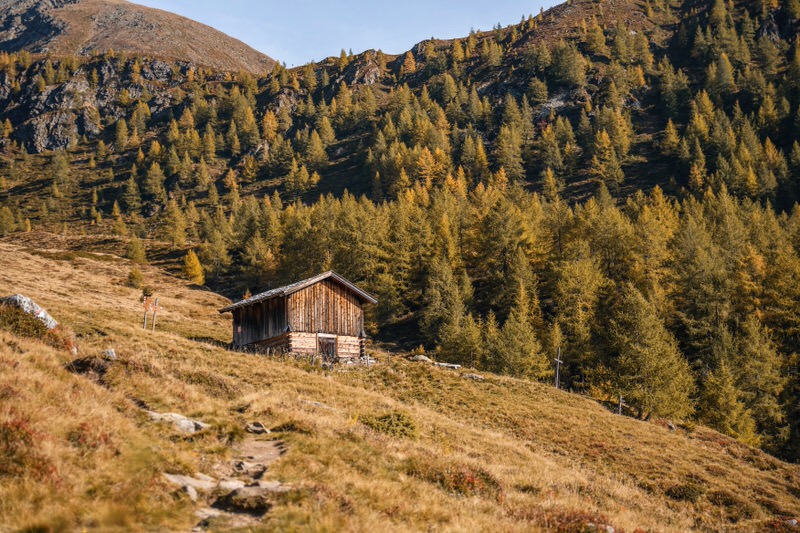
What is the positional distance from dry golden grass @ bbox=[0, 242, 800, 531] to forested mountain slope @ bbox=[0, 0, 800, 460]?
1272cm

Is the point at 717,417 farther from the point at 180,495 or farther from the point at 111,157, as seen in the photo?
the point at 111,157

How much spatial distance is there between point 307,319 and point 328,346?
2.89 meters

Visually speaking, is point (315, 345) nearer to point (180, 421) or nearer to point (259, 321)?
point (259, 321)

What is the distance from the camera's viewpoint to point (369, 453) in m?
13.0

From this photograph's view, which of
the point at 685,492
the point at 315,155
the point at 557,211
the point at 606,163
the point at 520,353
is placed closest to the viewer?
the point at 685,492

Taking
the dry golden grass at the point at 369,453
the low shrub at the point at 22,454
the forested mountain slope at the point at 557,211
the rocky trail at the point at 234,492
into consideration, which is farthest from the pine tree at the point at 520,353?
the low shrub at the point at 22,454

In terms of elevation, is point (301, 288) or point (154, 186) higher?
point (154, 186)

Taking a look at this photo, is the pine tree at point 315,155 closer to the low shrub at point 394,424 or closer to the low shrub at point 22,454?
the low shrub at point 394,424

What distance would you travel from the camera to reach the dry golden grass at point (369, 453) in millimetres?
8391

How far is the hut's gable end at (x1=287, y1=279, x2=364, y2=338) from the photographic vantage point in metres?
39.6

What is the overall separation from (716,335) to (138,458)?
5368 centimetres

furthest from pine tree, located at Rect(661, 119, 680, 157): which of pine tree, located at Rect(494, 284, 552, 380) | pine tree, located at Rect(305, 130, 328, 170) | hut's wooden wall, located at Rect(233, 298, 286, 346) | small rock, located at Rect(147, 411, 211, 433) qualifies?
small rock, located at Rect(147, 411, 211, 433)

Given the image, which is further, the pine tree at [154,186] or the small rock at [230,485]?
the pine tree at [154,186]

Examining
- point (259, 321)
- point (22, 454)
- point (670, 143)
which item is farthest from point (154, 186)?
point (22, 454)
